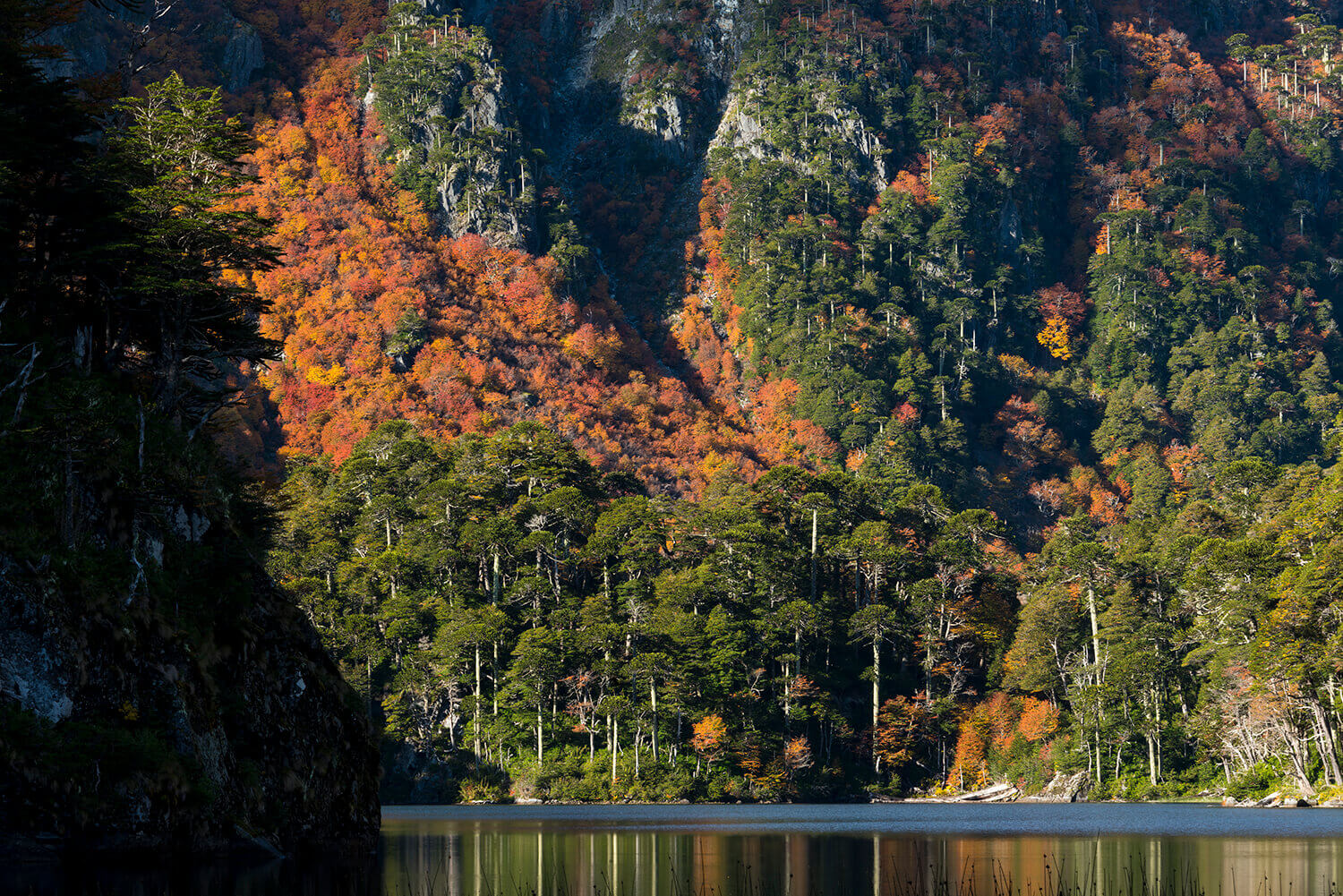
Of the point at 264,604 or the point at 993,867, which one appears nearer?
the point at 993,867

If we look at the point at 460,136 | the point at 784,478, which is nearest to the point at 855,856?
the point at 784,478

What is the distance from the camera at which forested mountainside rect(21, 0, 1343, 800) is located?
94688 mm

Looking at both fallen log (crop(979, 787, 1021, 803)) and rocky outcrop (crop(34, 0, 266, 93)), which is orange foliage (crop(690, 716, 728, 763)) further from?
rocky outcrop (crop(34, 0, 266, 93))

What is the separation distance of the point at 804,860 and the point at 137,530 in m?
20.8

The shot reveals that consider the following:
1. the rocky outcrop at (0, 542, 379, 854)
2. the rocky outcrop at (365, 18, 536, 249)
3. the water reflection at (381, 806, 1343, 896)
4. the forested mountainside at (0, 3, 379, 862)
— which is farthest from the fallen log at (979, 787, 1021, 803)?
the rocky outcrop at (365, 18, 536, 249)

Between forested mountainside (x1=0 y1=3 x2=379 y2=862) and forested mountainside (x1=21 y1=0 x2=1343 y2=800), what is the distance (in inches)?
167

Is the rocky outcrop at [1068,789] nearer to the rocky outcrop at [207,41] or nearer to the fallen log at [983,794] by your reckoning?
the fallen log at [983,794]

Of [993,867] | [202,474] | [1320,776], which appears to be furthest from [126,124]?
[1320,776]

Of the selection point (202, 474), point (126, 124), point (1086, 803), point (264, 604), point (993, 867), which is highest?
point (126, 124)

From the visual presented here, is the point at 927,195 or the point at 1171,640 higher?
the point at 927,195

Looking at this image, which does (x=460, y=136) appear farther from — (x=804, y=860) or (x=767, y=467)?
(x=804, y=860)

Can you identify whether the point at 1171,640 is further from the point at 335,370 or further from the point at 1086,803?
the point at 335,370

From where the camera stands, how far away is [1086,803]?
88375mm

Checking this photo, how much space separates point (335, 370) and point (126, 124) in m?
99.9
